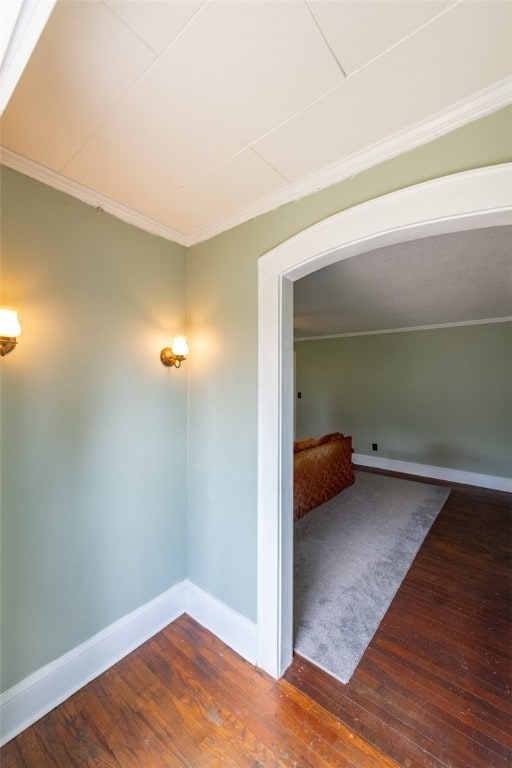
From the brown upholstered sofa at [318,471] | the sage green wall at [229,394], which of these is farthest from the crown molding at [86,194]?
the brown upholstered sofa at [318,471]

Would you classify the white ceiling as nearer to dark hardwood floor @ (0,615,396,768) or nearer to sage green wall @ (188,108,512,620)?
sage green wall @ (188,108,512,620)

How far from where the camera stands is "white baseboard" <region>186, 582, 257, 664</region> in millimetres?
1732

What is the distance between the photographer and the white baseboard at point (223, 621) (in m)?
1.73

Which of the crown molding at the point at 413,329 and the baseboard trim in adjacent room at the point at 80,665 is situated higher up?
the crown molding at the point at 413,329

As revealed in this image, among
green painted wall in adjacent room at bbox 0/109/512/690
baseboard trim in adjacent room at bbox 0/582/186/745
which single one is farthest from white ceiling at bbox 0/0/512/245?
baseboard trim in adjacent room at bbox 0/582/186/745

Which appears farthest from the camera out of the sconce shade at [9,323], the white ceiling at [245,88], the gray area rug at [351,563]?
the gray area rug at [351,563]

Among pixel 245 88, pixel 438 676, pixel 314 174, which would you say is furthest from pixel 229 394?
pixel 438 676

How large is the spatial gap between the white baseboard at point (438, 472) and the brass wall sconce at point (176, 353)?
4839 mm

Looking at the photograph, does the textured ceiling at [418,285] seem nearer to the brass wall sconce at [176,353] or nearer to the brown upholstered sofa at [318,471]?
the brass wall sconce at [176,353]

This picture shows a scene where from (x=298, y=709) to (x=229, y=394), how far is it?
1.60 metres

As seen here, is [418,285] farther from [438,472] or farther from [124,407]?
[438,472]

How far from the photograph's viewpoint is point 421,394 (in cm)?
524

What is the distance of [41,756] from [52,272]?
2148mm

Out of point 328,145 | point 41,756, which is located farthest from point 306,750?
point 328,145
